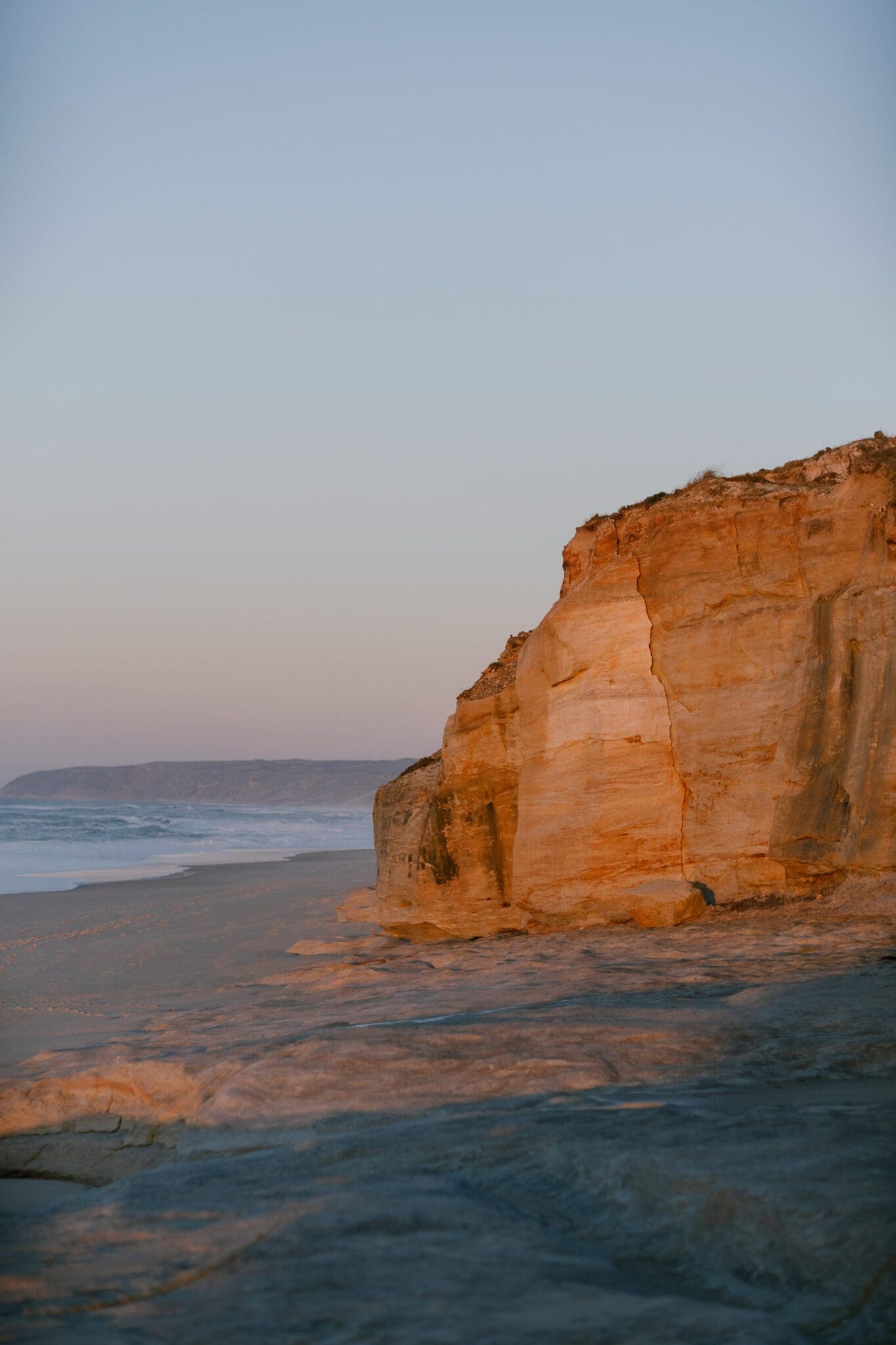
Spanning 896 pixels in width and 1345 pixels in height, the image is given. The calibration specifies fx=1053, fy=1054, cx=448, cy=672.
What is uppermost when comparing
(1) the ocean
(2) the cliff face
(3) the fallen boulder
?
(2) the cliff face

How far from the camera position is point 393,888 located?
13.1 m

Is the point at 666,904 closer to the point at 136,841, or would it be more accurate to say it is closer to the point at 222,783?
the point at 136,841

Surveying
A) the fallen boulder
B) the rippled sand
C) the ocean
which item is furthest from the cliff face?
the ocean

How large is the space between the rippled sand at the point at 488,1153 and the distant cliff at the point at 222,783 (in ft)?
316

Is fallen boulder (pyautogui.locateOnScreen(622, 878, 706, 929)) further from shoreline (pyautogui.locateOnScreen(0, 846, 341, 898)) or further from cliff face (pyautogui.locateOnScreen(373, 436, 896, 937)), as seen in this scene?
shoreline (pyautogui.locateOnScreen(0, 846, 341, 898))

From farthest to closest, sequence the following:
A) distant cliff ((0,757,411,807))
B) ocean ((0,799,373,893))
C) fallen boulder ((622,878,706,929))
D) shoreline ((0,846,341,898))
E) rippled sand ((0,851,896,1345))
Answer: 1. distant cliff ((0,757,411,807))
2. ocean ((0,799,373,893))
3. shoreline ((0,846,341,898))
4. fallen boulder ((622,878,706,929))
5. rippled sand ((0,851,896,1345))

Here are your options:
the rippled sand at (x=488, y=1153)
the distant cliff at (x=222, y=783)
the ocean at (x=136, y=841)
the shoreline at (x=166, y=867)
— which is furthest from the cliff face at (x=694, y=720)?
the distant cliff at (x=222, y=783)

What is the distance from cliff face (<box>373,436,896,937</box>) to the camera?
9.61 metres

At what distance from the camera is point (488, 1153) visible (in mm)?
3570

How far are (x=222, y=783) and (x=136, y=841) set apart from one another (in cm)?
7826

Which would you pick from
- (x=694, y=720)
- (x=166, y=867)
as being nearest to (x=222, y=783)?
(x=166, y=867)

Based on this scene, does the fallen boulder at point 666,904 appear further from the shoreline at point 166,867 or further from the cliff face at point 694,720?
the shoreline at point 166,867

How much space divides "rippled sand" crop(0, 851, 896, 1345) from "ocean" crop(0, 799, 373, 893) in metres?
16.7

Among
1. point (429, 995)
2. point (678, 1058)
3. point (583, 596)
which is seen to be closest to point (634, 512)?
point (583, 596)
